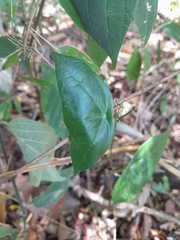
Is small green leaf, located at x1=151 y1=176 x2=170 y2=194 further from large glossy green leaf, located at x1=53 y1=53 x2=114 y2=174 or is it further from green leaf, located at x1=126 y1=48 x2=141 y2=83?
large glossy green leaf, located at x1=53 y1=53 x2=114 y2=174

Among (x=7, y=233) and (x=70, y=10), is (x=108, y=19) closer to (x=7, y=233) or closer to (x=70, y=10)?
(x=70, y=10)

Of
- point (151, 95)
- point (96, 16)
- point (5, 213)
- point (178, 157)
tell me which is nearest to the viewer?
point (96, 16)

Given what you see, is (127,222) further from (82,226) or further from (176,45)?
(176,45)

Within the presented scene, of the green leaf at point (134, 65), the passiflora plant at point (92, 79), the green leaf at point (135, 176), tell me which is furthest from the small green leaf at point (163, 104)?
the passiflora plant at point (92, 79)

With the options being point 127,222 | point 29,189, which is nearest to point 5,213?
point 29,189

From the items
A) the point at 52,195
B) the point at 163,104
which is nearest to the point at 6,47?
the point at 52,195

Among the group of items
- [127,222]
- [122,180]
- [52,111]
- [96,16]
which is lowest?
[127,222]

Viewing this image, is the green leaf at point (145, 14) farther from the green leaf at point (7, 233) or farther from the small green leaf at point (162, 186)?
the small green leaf at point (162, 186)

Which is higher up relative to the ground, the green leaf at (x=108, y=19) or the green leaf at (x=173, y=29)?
the green leaf at (x=108, y=19)
